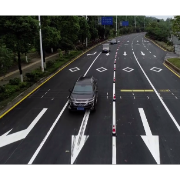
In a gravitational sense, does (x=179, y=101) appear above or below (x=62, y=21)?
below

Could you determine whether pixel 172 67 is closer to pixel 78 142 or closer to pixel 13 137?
pixel 78 142

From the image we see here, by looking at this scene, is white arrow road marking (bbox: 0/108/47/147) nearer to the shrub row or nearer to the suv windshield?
the suv windshield

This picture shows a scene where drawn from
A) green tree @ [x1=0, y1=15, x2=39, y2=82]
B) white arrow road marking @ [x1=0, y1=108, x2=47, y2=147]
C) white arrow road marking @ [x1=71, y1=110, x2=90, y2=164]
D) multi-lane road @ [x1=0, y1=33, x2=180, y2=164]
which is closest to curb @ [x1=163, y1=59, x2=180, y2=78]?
multi-lane road @ [x1=0, y1=33, x2=180, y2=164]

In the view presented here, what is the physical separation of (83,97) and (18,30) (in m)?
8.09

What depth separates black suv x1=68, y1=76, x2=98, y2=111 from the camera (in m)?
13.8

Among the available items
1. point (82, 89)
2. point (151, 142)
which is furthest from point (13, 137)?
point (151, 142)

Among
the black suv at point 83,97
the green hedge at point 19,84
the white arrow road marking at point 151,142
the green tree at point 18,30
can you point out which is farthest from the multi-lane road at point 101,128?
the green tree at point 18,30

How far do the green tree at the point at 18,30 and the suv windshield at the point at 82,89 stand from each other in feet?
21.4

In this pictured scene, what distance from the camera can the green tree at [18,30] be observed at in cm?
1752

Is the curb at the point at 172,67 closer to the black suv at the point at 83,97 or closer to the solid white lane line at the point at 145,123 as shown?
the solid white lane line at the point at 145,123
